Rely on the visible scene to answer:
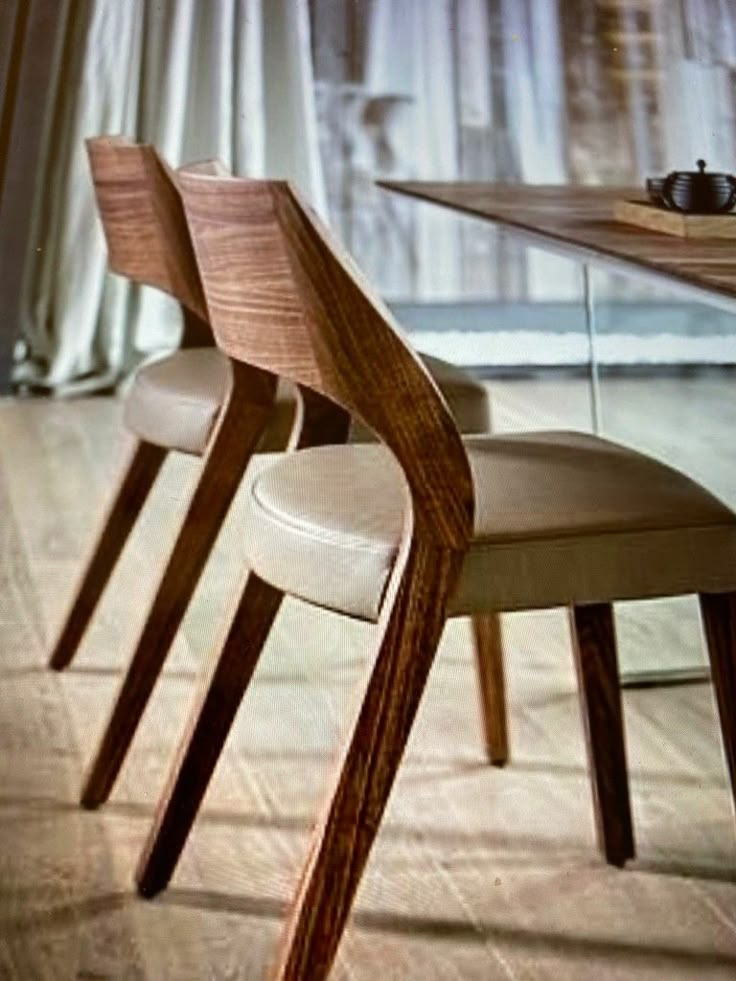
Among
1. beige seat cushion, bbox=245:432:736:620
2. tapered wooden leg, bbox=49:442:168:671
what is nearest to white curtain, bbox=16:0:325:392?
tapered wooden leg, bbox=49:442:168:671

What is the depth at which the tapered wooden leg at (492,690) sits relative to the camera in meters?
2.03

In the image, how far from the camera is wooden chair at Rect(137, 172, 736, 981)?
4.14 ft

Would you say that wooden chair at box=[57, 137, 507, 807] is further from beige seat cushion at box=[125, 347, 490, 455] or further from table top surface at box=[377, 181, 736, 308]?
table top surface at box=[377, 181, 736, 308]

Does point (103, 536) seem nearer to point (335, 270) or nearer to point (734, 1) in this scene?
point (335, 270)

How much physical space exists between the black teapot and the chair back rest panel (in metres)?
0.56

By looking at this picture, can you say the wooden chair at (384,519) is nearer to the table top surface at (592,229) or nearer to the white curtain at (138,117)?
the table top surface at (592,229)

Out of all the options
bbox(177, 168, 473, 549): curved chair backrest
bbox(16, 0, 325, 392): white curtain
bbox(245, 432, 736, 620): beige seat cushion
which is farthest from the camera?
bbox(16, 0, 325, 392): white curtain

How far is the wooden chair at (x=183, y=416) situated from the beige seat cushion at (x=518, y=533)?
287 millimetres

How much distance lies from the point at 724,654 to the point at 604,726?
25cm

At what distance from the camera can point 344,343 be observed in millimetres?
1249

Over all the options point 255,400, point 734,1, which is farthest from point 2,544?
point 734,1

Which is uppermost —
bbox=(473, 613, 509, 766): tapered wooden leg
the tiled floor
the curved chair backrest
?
the curved chair backrest

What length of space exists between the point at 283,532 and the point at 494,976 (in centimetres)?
48

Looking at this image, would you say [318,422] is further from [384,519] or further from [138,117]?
[138,117]
